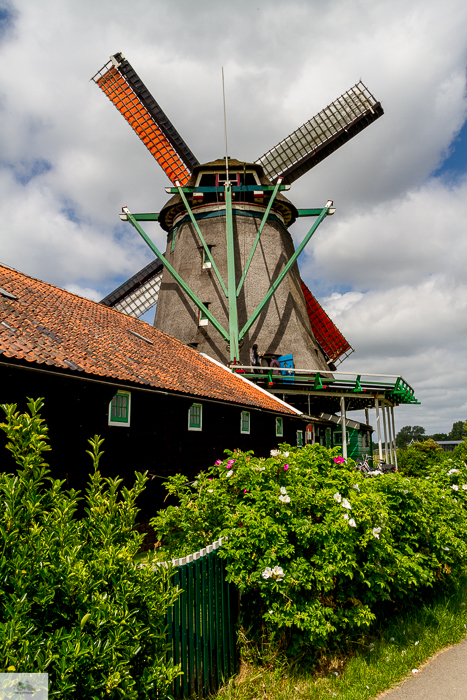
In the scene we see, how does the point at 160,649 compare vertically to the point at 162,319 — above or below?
below

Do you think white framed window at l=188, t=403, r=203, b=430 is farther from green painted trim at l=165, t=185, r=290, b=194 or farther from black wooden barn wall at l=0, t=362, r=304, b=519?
green painted trim at l=165, t=185, r=290, b=194

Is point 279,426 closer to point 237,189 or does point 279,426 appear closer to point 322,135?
point 237,189

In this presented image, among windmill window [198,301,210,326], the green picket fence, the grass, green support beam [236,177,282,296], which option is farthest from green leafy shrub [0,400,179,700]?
green support beam [236,177,282,296]

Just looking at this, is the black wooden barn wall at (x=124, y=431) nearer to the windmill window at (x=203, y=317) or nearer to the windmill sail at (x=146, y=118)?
the windmill window at (x=203, y=317)

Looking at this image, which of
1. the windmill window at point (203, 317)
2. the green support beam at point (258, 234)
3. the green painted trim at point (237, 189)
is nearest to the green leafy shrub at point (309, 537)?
the windmill window at point (203, 317)

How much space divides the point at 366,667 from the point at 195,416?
839 cm

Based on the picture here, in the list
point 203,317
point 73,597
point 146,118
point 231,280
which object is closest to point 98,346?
point 73,597

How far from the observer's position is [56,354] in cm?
855

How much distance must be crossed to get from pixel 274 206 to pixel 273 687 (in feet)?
78.0

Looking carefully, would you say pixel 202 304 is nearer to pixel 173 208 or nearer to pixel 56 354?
pixel 173 208

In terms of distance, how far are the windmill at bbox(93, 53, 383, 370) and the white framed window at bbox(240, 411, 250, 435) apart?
206 inches

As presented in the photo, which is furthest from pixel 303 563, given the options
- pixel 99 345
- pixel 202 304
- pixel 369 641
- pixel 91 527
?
pixel 202 304

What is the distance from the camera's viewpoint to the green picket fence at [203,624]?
13.9 feet

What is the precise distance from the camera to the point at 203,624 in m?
4.59
